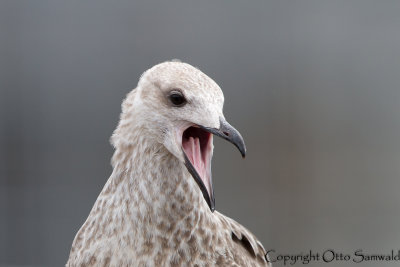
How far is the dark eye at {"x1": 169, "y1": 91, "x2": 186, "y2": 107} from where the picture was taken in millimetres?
1215

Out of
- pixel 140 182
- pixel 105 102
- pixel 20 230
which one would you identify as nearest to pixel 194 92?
pixel 140 182

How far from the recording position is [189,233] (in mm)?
1323

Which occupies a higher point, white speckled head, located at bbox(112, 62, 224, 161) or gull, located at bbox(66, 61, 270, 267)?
white speckled head, located at bbox(112, 62, 224, 161)

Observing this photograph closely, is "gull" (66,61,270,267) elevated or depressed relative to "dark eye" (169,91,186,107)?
depressed

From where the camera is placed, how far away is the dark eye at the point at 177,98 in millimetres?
1215

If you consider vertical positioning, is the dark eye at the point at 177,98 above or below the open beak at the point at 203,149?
above

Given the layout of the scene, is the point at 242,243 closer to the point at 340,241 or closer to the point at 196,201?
the point at 196,201

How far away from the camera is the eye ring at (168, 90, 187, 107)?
1.21 m

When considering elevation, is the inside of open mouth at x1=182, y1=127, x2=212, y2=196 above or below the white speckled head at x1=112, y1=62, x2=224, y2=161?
below

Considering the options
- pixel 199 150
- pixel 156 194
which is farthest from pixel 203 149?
pixel 156 194

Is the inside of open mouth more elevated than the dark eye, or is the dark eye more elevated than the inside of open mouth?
the dark eye

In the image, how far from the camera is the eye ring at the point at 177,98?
121cm

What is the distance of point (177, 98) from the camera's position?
1224 millimetres

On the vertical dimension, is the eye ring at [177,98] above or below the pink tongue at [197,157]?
above
